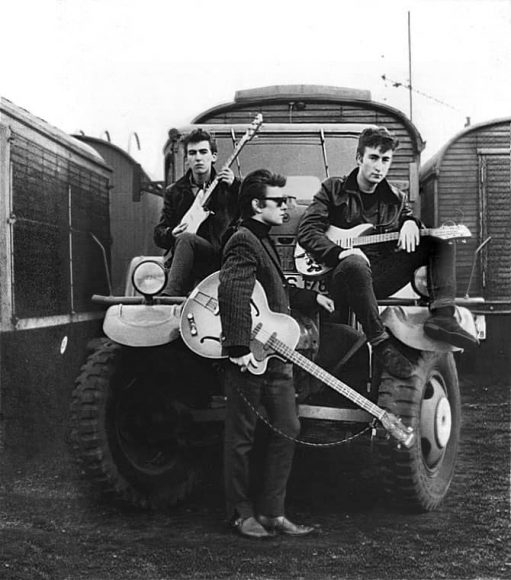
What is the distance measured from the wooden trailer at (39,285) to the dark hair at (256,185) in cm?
198

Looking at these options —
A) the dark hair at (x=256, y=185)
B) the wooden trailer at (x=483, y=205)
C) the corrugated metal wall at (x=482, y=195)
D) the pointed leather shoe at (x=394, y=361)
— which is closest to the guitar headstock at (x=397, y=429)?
the pointed leather shoe at (x=394, y=361)

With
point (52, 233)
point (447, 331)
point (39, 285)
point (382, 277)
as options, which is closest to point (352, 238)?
point (382, 277)

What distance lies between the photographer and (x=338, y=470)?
3.63m

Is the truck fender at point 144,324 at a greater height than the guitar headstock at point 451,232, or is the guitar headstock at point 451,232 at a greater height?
the guitar headstock at point 451,232

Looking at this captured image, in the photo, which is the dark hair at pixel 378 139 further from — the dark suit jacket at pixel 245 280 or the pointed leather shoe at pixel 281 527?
the pointed leather shoe at pixel 281 527

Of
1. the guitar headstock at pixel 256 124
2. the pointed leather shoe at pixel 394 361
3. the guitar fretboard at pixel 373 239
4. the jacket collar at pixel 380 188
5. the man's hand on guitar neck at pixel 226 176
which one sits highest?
the guitar headstock at pixel 256 124

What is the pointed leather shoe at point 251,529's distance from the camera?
2.76 metres

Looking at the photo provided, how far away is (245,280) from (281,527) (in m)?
0.96

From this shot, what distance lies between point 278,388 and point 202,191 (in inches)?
39.2

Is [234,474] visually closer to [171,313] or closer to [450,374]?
[171,313]

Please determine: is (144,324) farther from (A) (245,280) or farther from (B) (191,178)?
(B) (191,178)

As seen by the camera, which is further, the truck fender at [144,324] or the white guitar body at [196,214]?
the white guitar body at [196,214]

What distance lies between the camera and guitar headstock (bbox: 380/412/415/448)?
2828 mm

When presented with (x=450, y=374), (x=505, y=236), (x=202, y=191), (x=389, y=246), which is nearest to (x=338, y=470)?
(x=450, y=374)
